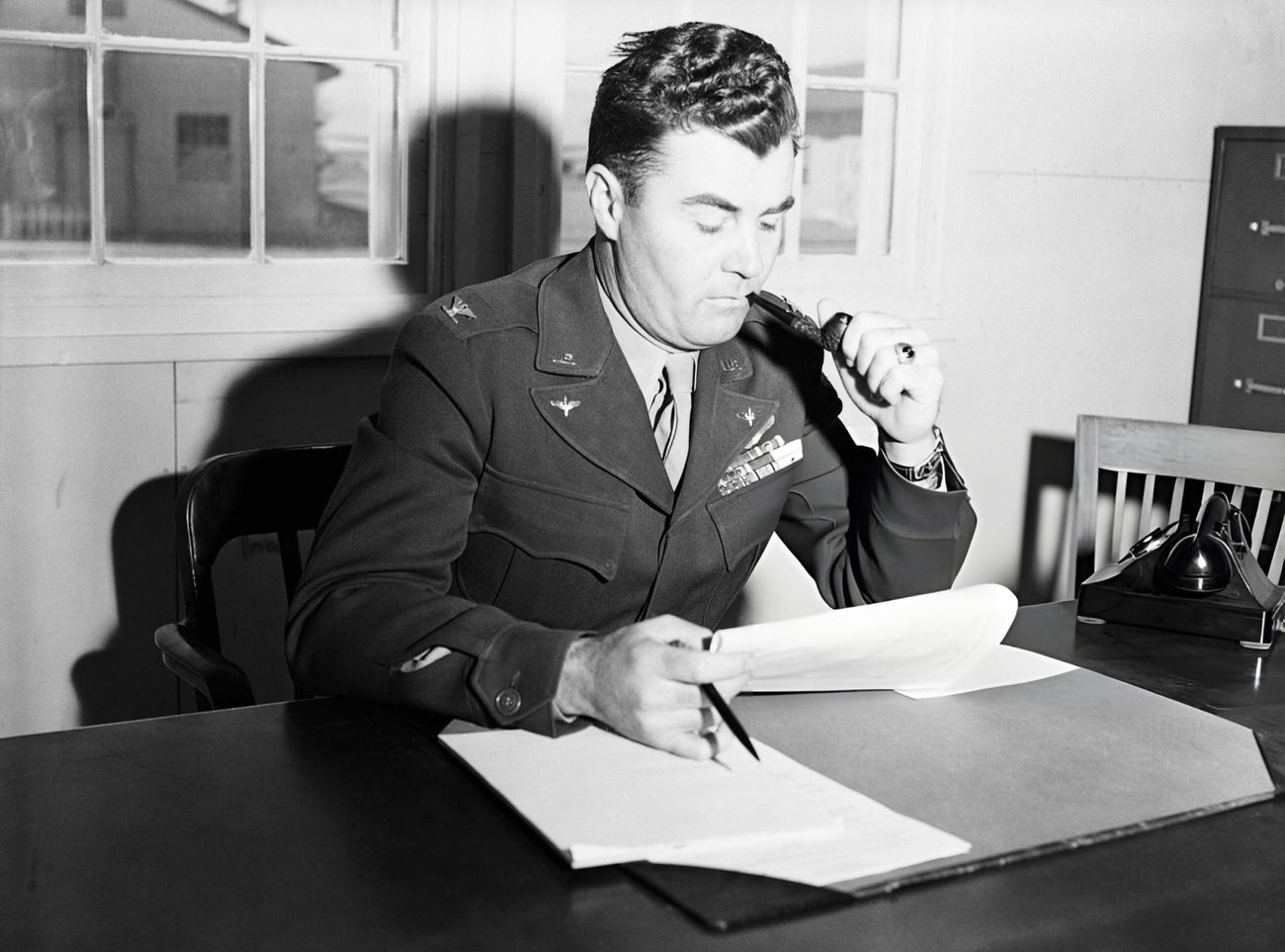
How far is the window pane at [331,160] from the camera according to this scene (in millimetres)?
2734

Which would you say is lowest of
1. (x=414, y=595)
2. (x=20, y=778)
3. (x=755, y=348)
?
(x=20, y=778)

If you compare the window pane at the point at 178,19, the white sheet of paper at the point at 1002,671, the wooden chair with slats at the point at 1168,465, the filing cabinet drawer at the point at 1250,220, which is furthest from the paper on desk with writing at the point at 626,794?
the filing cabinet drawer at the point at 1250,220

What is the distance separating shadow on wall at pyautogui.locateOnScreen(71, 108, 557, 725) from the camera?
2.74 m

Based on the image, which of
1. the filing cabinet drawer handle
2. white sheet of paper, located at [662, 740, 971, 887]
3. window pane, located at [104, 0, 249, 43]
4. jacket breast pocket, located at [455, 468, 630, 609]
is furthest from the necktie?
the filing cabinet drawer handle

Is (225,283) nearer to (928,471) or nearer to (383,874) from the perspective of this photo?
(928,471)

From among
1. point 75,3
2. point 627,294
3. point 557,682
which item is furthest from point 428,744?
point 75,3

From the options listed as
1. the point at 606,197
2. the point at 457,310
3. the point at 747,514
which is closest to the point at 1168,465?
the point at 747,514

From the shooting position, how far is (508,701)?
1.35 metres

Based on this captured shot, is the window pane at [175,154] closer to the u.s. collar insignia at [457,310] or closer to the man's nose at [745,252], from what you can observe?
the u.s. collar insignia at [457,310]

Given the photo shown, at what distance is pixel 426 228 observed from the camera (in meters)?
2.89

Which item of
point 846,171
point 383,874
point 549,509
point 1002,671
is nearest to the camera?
point 383,874

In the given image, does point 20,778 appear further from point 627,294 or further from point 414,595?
point 627,294

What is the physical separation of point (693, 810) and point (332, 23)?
205cm

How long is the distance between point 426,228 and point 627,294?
1221mm
